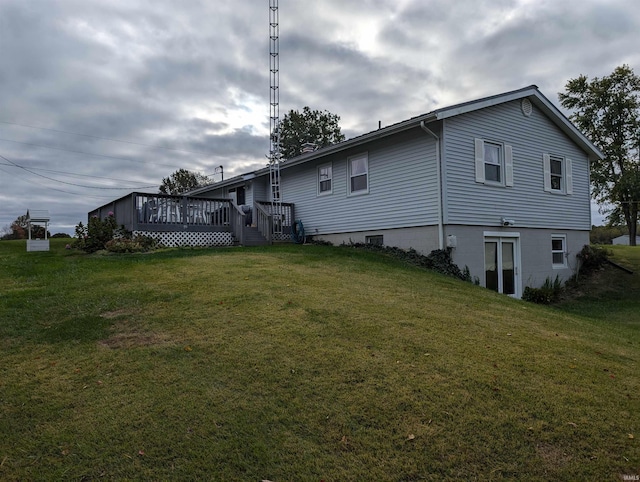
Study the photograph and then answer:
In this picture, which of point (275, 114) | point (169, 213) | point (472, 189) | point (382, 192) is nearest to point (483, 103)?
point (472, 189)

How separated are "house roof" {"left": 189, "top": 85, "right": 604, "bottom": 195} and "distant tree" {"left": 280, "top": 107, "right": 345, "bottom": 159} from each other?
2658 centimetres

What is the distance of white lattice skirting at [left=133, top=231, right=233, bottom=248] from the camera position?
47.4ft

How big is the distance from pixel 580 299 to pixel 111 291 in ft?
46.3

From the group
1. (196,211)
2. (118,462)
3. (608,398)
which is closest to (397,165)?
(196,211)

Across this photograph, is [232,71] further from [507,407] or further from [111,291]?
[507,407]

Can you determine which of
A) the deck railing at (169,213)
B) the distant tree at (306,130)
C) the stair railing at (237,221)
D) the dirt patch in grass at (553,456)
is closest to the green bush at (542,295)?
the stair railing at (237,221)

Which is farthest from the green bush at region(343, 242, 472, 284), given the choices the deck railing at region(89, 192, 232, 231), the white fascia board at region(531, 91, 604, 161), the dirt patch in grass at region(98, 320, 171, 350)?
the dirt patch in grass at region(98, 320, 171, 350)

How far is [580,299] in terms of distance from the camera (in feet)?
45.3

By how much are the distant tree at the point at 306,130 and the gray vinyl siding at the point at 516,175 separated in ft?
98.4

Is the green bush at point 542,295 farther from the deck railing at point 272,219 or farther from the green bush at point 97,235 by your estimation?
the green bush at point 97,235

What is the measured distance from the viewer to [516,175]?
44.5 feet

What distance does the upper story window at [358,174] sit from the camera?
14195mm

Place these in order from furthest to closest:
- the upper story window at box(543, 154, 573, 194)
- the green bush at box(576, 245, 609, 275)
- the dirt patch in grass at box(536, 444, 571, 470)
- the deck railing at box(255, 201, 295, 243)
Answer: the green bush at box(576, 245, 609, 275) → the deck railing at box(255, 201, 295, 243) → the upper story window at box(543, 154, 573, 194) → the dirt patch in grass at box(536, 444, 571, 470)

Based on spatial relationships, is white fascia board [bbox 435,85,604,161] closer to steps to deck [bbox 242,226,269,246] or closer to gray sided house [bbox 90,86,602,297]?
gray sided house [bbox 90,86,602,297]
